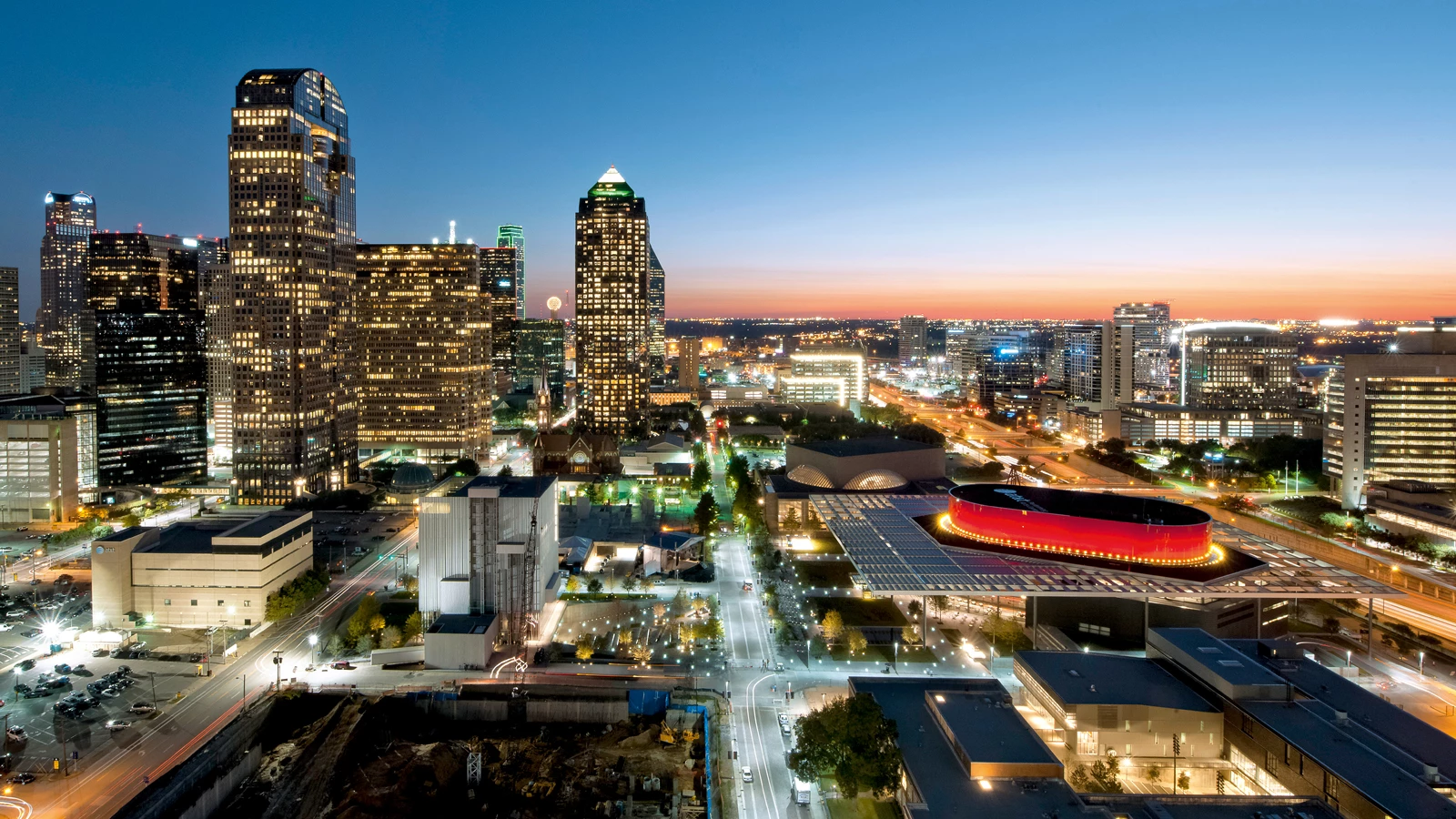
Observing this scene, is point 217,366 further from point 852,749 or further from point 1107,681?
point 1107,681

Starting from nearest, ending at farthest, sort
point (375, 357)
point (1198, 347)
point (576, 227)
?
point (375, 357) → point (576, 227) → point (1198, 347)

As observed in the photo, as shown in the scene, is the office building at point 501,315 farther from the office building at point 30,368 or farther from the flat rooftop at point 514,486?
the flat rooftop at point 514,486

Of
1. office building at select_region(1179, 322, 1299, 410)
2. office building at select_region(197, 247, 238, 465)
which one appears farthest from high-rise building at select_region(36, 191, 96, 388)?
office building at select_region(1179, 322, 1299, 410)

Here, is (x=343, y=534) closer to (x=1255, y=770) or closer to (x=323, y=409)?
(x=323, y=409)

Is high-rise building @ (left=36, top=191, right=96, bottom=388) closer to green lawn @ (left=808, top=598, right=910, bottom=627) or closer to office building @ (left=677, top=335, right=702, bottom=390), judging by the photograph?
office building @ (left=677, top=335, right=702, bottom=390)

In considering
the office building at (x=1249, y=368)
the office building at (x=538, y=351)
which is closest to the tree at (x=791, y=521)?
the office building at (x=1249, y=368)

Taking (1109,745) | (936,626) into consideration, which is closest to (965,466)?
(936,626)

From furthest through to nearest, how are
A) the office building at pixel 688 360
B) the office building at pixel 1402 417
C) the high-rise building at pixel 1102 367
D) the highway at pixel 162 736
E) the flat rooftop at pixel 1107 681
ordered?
the office building at pixel 688 360 → the high-rise building at pixel 1102 367 → the office building at pixel 1402 417 → the flat rooftop at pixel 1107 681 → the highway at pixel 162 736
